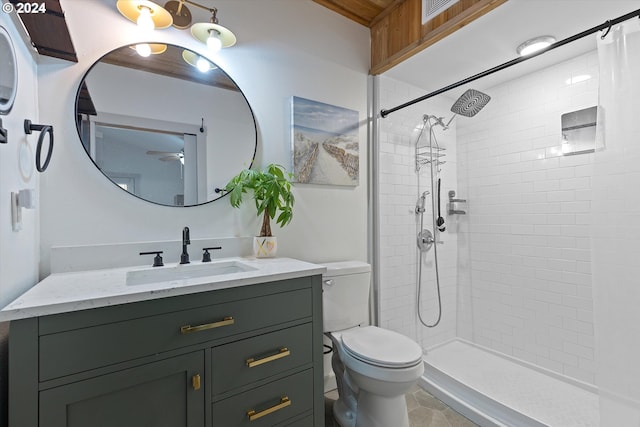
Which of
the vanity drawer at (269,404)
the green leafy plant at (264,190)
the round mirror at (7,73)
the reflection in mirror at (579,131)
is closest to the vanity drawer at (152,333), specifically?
the vanity drawer at (269,404)

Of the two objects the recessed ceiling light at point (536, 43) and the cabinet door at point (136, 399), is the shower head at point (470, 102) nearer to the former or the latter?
the recessed ceiling light at point (536, 43)

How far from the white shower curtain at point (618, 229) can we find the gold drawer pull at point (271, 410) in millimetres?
1348

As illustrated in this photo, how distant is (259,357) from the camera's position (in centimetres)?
113

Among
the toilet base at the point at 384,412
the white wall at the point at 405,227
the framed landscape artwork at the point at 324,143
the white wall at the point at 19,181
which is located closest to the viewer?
the white wall at the point at 19,181

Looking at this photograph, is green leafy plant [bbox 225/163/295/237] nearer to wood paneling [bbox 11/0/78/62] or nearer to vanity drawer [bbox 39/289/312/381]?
vanity drawer [bbox 39/289/312/381]

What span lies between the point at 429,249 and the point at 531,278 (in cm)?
79

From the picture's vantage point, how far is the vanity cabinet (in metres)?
0.79

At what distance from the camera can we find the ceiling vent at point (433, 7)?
5.59ft

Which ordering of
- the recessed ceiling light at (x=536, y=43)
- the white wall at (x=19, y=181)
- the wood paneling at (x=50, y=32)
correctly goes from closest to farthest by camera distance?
the white wall at (x=19, y=181) → the wood paneling at (x=50, y=32) → the recessed ceiling light at (x=536, y=43)

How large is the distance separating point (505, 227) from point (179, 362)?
8.45 feet

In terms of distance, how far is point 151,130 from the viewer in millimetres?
1484

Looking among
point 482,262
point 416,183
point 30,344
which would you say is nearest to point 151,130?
point 30,344

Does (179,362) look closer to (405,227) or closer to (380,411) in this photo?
(380,411)

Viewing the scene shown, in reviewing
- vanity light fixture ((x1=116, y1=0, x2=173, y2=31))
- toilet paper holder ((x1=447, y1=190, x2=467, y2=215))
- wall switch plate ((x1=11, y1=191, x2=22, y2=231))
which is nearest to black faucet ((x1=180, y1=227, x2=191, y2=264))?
wall switch plate ((x1=11, y1=191, x2=22, y2=231))
